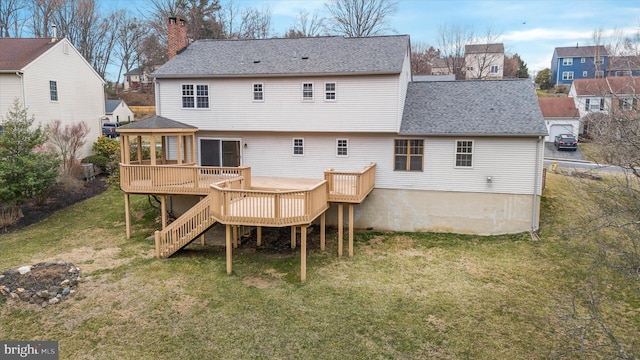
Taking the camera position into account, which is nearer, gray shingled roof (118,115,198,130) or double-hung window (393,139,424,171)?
gray shingled roof (118,115,198,130)

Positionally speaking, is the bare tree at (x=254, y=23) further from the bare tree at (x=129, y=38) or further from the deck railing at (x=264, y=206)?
the deck railing at (x=264, y=206)

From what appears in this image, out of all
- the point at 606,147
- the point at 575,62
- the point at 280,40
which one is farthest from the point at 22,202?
the point at 575,62

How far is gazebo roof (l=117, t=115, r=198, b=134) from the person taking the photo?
1520 cm

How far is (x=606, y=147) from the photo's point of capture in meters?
8.01

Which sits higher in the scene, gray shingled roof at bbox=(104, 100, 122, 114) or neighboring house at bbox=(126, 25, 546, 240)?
gray shingled roof at bbox=(104, 100, 122, 114)

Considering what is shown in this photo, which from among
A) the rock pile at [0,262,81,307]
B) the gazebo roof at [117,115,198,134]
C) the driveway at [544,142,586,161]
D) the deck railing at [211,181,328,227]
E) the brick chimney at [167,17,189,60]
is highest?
the brick chimney at [167,17,189,60]

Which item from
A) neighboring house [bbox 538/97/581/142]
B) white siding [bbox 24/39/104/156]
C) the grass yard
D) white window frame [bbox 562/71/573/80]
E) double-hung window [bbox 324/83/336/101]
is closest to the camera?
the grass yard

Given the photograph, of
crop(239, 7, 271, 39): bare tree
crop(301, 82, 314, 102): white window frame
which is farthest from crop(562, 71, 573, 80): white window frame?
crop(301, 82, 314, 102): white window frame

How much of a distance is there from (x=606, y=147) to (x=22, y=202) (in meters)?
20.6

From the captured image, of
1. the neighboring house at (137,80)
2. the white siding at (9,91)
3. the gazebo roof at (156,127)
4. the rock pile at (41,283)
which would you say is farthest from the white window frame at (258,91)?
the neighboring house at (137,80)

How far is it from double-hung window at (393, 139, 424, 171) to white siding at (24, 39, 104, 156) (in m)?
18.7

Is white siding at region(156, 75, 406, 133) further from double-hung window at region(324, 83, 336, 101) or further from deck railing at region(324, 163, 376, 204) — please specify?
deck railing at region(324, 163, 376, 204)

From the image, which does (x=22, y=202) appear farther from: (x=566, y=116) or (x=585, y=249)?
(x=566, y=116)

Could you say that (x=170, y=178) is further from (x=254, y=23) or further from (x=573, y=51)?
(x=573, y=51)
